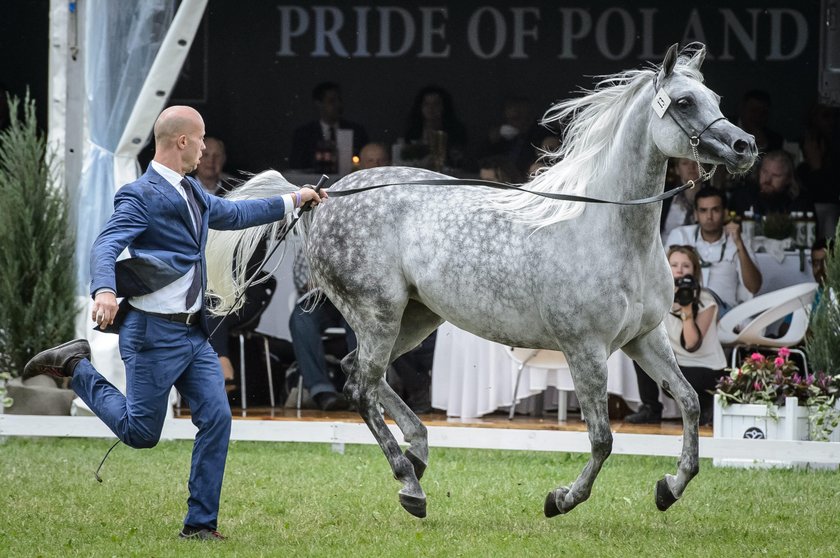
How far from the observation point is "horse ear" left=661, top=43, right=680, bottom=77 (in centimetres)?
559

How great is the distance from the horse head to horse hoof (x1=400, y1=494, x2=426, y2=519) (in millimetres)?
1988

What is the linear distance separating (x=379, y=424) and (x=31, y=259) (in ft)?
13.0

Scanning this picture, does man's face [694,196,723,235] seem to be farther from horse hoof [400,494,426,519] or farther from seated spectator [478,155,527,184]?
Result: horse hoof [400,494,426,519]

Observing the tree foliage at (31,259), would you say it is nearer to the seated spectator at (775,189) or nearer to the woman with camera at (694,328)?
the woman with camera at (694,328)

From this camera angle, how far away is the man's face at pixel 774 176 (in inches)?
456

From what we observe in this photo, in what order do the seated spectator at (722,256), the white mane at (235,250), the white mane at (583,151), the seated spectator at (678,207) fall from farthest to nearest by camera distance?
the seated spectator at (678,207) < the seated spectator at (722,256) < the white mane at (235,250) < the white mane at (583,151)

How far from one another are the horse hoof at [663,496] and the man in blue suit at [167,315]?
6.73ft

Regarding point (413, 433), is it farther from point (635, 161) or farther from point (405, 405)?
point (635, 161)

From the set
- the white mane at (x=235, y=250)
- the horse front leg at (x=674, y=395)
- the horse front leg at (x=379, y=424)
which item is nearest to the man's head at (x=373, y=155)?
the white mane at (x=235, y=250)

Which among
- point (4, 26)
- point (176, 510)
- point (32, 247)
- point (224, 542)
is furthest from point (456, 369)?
point (4, 26)

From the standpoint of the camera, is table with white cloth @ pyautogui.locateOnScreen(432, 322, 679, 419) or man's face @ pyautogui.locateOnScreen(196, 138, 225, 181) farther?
man's face @ pyautogui.locateOnScreen(196, 138, 225, 181)

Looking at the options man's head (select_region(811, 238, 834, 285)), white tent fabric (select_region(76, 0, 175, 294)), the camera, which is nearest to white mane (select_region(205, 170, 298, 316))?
white tent fabric (select_region(76, 0, 175, 294))

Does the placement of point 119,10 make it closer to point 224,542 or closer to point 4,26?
point 4,26

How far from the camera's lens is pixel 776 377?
866 cm
